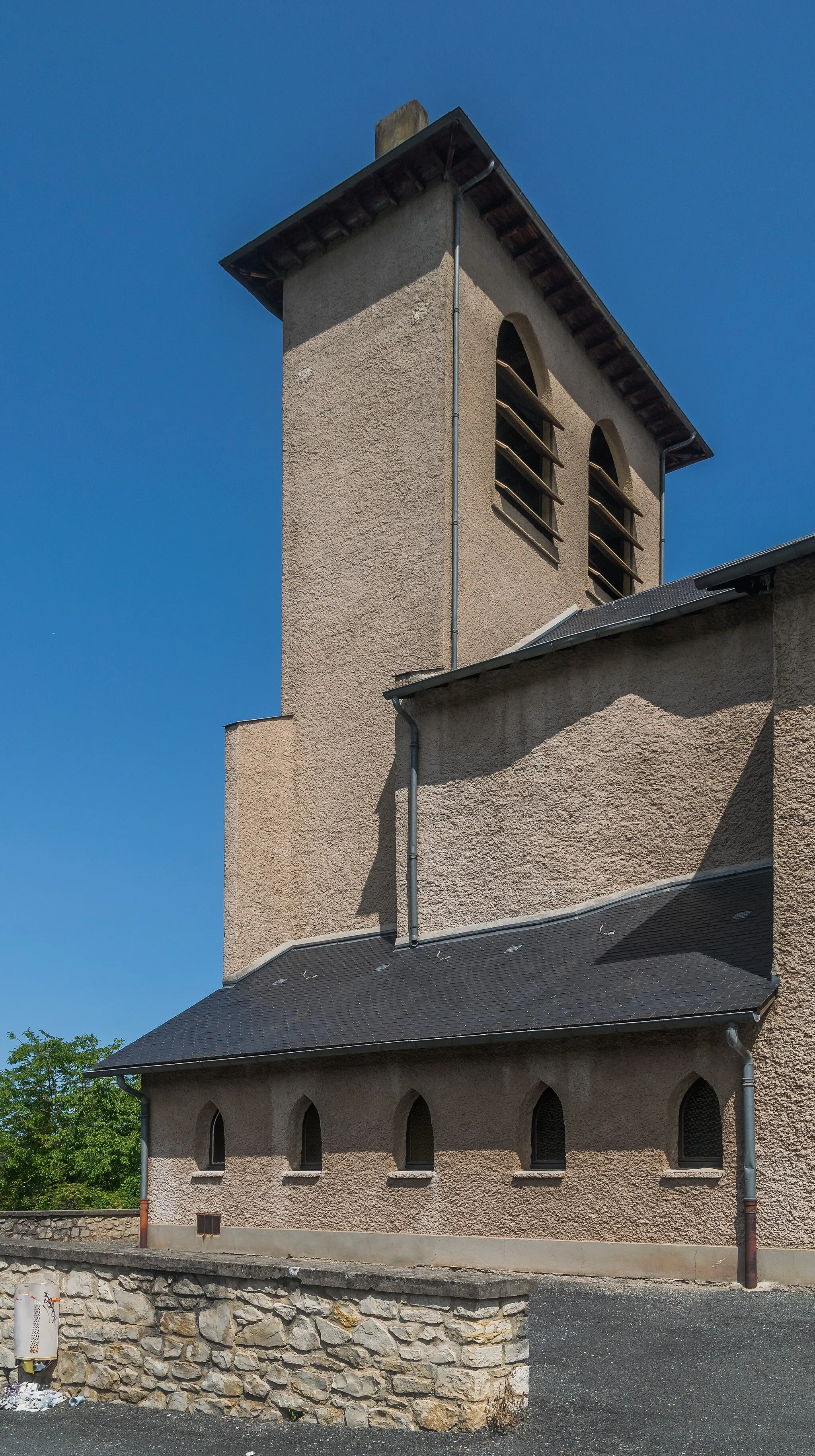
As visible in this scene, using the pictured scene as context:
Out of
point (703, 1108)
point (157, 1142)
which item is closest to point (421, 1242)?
point (703, 1108)

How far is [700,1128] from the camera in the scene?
13.1 m

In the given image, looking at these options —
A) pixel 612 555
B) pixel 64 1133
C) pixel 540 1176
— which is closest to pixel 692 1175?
pixel 540 1176

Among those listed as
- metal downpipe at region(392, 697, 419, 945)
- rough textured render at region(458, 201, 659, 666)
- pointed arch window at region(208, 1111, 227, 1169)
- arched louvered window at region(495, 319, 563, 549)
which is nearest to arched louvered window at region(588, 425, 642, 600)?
rough textured render at region(458, 201, 659, 666)

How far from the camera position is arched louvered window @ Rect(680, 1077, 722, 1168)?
12961mm

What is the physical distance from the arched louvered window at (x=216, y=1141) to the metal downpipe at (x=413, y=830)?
11.7 feet

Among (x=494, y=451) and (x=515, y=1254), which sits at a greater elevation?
(x=494, y=451)

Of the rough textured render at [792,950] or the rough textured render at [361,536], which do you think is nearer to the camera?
the rough textured render at [792,950]

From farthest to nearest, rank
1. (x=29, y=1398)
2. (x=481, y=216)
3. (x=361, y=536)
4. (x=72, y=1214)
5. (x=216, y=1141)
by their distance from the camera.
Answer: (x=481, y=216) → (x=361, y=536) → (x=72, y=1214) → (x=216, y=1141) → (x=29, y=1398)

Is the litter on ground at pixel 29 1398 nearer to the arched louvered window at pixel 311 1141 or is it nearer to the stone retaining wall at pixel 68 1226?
the arched louvered window at pixel 311 1141

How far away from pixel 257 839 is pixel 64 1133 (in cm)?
2443

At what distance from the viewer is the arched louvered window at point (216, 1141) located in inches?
730

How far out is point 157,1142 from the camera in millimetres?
19141

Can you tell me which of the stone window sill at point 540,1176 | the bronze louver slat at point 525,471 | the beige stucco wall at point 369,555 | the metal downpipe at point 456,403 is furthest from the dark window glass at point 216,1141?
the bronze louver slat at point 525,471

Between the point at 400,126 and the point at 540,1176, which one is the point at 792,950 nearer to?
the point at 540,1176
